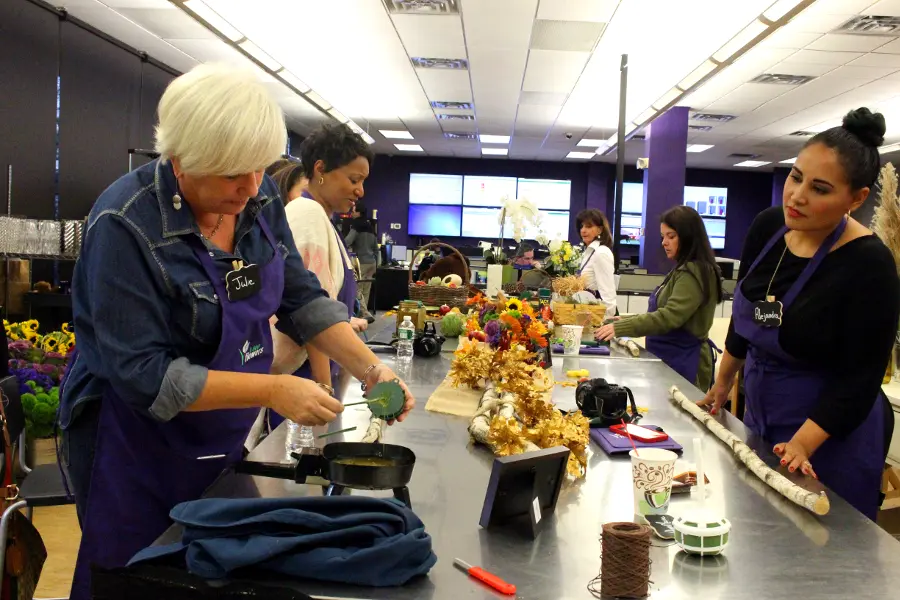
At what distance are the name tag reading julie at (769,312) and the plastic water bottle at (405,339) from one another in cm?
140

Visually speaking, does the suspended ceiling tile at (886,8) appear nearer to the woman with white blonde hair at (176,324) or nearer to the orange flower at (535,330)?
the orange flower at (535,330)

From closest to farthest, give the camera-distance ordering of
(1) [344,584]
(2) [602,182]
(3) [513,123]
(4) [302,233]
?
(1) [344,584]
(4) [302,233]
(3) [513,123]
(2) [602,182]

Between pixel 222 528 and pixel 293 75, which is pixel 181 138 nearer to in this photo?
pixel 222 528

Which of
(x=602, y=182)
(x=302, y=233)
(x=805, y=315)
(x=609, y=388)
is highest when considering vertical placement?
(x=602, y=182)

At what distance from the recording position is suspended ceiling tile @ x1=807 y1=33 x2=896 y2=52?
22.3 ft

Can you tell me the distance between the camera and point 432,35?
7.35 meters

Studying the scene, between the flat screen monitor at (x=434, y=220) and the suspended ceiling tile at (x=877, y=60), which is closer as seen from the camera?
the suspended ceiling tile at (x=877, y=60)

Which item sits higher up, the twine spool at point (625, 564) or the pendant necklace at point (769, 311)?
the pendant necklace at point (769, 311)

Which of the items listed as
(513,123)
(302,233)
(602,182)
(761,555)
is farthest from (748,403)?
(602,182)

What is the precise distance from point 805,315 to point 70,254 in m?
4.75

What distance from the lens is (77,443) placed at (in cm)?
160

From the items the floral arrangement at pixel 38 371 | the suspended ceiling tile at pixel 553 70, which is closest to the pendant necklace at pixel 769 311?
the floral arrangement at pixel 38 371

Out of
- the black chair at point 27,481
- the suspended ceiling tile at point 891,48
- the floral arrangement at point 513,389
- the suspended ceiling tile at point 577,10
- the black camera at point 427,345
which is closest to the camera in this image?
the floral arrangement at point 513,389

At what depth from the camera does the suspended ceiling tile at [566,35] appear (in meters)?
6.79
